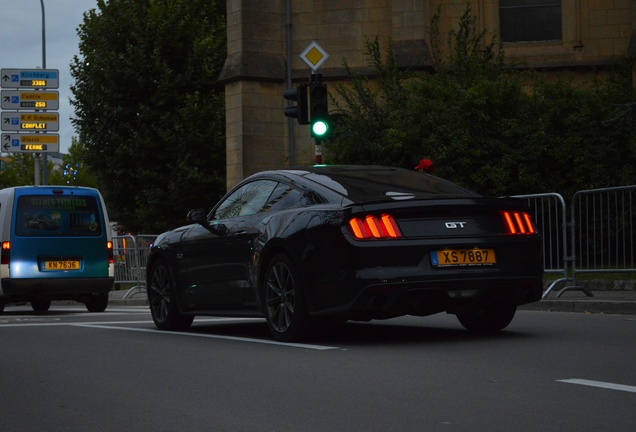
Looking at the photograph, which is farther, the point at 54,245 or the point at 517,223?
the point at 54,245

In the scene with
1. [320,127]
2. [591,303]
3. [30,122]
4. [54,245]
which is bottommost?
[591,303]

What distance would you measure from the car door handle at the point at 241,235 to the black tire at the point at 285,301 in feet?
1.70

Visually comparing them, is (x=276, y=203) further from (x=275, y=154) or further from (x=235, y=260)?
(x=275, y=154)

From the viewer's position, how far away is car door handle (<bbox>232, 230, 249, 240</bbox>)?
10.1m

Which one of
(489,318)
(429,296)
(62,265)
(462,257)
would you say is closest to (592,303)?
(489,318)

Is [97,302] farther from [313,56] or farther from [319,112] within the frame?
[313,56]

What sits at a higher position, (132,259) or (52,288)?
(132,259)

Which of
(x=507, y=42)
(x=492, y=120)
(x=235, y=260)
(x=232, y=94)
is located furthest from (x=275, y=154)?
(x=235, y=260)

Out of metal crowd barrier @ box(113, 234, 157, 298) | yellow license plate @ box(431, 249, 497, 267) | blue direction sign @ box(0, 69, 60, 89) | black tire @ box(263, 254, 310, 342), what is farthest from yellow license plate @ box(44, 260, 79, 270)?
blue direction sign @ box(0, 69, 60, 89)

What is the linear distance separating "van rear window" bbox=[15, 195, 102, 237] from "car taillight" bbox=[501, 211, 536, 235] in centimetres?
1065

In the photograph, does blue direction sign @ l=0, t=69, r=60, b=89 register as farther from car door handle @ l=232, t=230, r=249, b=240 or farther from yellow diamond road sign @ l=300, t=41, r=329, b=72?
car door handle @ l=232, t=230, r=249, b=240

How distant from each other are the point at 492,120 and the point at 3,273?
8.85m

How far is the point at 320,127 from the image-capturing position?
17.1m

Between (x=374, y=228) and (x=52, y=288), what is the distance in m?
10.4
